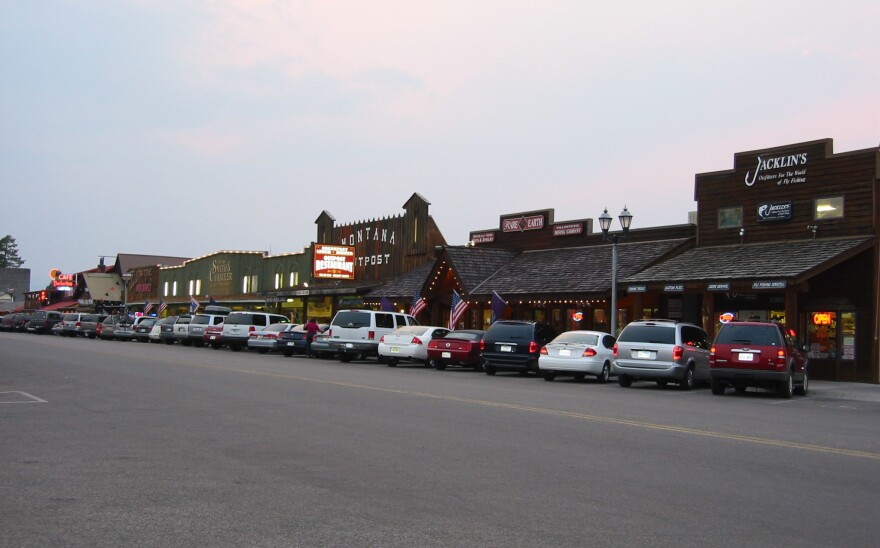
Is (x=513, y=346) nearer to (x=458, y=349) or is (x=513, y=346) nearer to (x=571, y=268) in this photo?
(x=458, y=349)

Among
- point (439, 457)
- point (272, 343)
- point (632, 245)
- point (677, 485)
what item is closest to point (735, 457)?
point (677, 485)

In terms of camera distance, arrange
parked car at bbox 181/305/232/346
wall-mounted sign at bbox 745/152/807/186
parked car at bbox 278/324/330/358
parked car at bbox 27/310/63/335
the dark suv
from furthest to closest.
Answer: parked car at bbox 27/310/63/335 → parked car at bbox 181/305/232/346 → parked car at bbox 278/324/330/358 → wall-mounted sign at bbox 745/152/807/186 → the dark suv

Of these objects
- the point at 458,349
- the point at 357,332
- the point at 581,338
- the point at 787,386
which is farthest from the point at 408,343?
the point at 787,386

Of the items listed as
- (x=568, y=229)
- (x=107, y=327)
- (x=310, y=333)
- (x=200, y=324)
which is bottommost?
(x=107, y=327)

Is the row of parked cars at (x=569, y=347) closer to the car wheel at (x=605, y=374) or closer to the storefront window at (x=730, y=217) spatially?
the car wheel at (x=605, y=374)

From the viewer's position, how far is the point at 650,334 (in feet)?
72.7

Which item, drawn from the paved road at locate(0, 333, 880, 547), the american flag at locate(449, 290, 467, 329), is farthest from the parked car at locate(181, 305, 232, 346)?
the paved road at locate(0, 333, 880, 547)

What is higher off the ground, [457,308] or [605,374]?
[457,308]

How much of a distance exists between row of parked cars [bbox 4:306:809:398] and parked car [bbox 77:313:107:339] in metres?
17.9

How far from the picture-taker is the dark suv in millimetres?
26203

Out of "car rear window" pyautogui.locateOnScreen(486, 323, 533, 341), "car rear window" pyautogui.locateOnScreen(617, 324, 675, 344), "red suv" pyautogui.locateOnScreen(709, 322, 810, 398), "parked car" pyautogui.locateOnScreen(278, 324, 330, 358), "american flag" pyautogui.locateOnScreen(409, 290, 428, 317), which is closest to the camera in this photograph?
"red suv" pyautogui.locateOnScreen(709, 322, 810, 398)

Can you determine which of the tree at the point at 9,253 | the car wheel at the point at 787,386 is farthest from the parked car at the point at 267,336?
the tree at the point at 9,253

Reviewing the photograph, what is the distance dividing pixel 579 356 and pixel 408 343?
25.9 ft

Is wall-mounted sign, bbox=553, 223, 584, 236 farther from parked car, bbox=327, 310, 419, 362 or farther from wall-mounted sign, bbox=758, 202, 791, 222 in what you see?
parked car, bbox=327, 310, 419, 362
